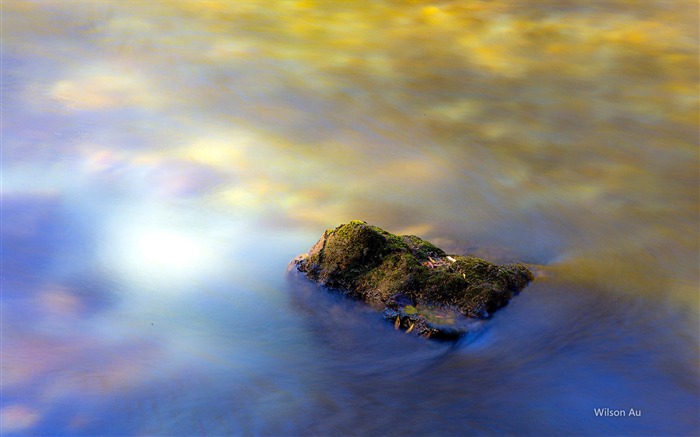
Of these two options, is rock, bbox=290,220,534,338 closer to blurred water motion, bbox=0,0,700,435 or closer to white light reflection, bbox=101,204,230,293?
blurred water motion, bbox=0,0,700,435

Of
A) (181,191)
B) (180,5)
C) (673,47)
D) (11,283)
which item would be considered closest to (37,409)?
(11,283)

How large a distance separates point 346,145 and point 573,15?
4500 millimetres

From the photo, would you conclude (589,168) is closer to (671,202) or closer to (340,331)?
(671,202)

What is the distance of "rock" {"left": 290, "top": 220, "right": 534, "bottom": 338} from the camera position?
4.62 m

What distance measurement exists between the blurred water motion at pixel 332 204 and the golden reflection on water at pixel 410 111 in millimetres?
34

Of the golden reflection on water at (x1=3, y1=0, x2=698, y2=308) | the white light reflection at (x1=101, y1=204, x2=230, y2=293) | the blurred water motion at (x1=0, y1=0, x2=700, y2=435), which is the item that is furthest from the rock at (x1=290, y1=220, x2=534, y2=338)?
the white light reflection at (x1=101, y1=204, x2=230, y2=293)

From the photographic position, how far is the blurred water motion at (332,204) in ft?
14.2

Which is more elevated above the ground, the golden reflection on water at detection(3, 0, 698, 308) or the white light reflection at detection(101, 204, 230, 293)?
the golden reflection on water at detection(3, 0, 698, 308)

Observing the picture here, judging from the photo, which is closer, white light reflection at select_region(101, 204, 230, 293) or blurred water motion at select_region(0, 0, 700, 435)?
blurred water motion at select_region(0, 0, 700, 435)

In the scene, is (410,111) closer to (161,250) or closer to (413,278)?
(161,250)

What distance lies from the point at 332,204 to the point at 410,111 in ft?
7.02

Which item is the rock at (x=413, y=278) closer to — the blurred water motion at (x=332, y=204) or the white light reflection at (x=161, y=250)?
the blurred water motion at (x=332, y=204)

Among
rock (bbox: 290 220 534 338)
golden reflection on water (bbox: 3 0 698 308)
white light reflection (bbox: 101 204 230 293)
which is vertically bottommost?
rock (bbox: 290 220 534 338)

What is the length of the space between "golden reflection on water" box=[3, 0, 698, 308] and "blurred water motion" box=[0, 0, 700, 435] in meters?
0.03
